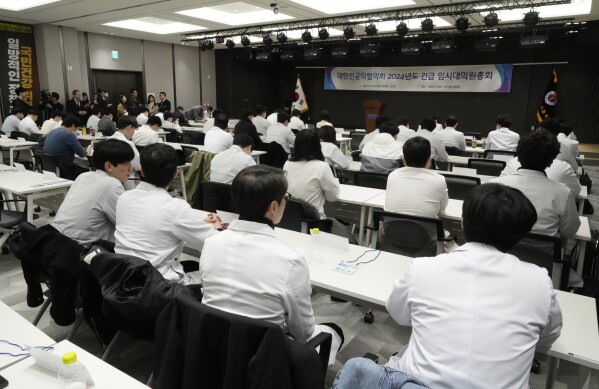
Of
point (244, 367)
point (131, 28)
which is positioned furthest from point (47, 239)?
point (131, 28)

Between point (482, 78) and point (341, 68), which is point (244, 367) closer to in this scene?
point (482, 78)

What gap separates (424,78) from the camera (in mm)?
13297

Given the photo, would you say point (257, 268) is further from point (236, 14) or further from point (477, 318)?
point (236, 14)

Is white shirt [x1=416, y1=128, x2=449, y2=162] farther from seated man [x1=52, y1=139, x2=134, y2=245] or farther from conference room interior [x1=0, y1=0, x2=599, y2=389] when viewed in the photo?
seated man [x1=52, y1=139, x2=134, y2=245]

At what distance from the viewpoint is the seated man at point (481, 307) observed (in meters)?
1.19

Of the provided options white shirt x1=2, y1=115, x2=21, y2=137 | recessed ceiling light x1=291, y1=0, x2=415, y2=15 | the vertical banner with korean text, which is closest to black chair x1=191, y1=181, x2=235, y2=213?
recessed ceiling light x1=291, y1=0, x2=415, y2=15

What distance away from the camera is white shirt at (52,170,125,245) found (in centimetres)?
255

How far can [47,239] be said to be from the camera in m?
2.25

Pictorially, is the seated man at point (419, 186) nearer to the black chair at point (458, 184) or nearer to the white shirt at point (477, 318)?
the black chair at point (458, 184)

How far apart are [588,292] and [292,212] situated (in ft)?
6.31

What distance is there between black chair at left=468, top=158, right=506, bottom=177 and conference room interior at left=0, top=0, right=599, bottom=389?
167 cm

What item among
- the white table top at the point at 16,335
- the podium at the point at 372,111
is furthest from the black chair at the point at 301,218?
the podium at the point at 372,111

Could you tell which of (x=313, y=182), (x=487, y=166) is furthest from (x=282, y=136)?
(x=313, y=182)

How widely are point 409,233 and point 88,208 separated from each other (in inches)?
78.0
